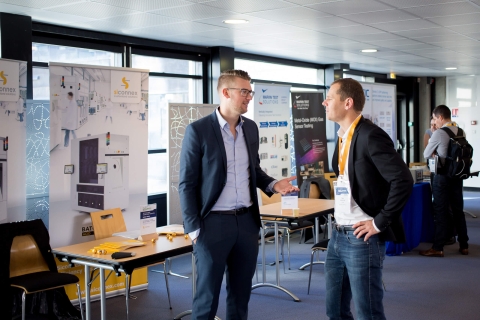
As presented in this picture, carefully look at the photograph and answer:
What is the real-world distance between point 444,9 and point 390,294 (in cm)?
274

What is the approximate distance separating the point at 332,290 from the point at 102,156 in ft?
9.61

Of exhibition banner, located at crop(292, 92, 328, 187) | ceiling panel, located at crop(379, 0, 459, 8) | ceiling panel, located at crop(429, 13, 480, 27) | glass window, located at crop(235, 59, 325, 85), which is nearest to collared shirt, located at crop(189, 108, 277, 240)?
ceiling panel, located at crop(379, 0, 459, 8)

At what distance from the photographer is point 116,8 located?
5145mm

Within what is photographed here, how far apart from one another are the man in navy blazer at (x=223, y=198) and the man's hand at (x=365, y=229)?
24.8 inches

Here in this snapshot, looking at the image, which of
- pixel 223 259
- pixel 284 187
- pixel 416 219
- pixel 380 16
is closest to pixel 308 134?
pixel 416 219

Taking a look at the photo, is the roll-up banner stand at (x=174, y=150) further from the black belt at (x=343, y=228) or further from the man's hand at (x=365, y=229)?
the man's hand at (x=365, y=229)

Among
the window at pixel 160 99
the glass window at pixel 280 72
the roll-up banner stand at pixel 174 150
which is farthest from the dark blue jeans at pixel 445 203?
the glass window at pixel 280 72

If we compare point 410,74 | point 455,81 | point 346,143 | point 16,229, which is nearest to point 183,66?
point 16,229

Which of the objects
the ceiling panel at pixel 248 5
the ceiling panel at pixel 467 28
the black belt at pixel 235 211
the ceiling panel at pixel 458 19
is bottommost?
the black belt at pixel 235 211

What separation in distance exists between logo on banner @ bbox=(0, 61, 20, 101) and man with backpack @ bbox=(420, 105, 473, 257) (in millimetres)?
4443

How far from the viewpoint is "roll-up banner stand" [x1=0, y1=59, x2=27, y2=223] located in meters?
4.53

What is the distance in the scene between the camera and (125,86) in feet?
17.5

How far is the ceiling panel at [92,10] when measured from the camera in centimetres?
499

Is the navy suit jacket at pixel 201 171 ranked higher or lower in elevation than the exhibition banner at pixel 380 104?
lower
